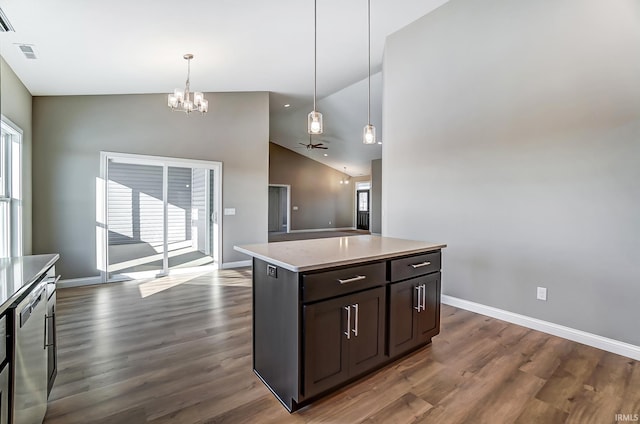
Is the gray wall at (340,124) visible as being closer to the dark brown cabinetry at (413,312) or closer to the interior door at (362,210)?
the interior door at (362,210)

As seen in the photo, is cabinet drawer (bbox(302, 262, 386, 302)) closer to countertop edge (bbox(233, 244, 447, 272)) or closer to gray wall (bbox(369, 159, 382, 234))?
countertop edge (bbox(233, 244, 447, 272))

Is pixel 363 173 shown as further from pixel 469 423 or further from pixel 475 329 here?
pixel 469 423

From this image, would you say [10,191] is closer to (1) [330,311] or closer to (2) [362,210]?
(1) [330,311]

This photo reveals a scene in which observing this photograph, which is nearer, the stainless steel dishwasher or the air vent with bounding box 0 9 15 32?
the stainless steel dishwasher

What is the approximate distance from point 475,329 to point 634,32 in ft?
9.31

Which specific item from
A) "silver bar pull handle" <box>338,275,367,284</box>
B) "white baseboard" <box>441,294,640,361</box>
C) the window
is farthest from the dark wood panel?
the window

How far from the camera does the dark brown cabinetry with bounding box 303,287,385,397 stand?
1.70 meters

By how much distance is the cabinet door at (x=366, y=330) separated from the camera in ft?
6.20

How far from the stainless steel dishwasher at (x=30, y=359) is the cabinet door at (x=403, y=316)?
1961mm

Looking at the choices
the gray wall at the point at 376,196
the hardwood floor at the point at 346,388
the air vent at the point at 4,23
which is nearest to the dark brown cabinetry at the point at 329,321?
the hardwood floor at the point at 346,388

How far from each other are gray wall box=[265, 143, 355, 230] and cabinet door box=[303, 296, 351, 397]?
1036cm

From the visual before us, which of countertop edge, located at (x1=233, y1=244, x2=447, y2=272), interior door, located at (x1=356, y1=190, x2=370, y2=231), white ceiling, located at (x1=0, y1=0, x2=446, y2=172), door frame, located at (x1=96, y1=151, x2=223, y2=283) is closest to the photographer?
countertop edge, located at (x1=233, y1=244, x2=447, y2=272)

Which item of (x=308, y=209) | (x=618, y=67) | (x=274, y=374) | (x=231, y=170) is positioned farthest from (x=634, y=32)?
(x=308, y=209)

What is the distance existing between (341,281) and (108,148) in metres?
4.51
